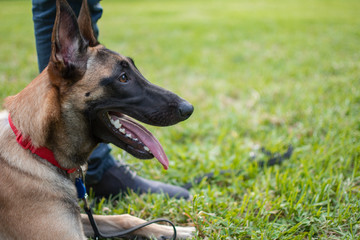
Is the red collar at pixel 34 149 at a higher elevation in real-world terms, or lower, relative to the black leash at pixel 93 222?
higher

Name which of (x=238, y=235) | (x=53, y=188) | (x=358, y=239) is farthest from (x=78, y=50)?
(x=358, y=239)

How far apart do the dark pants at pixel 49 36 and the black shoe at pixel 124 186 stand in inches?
2.7

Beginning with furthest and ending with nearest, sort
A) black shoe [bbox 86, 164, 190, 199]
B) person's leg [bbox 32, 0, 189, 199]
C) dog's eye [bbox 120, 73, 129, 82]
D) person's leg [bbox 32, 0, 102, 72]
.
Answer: black shoe [bbox 86, 164, 190, 199] < person's leg [bbox 32, 0, 189, 199] < person's leg [bbox 32, 0, 102, 72] < dog's eye [bbox 120, 73, 129, 82]

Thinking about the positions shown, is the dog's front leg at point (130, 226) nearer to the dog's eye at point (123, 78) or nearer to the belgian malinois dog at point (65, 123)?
the belgian malinois dog at point (65, 123)

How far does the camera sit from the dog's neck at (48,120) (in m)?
1.83

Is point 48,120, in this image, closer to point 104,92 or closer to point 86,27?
point 104,92

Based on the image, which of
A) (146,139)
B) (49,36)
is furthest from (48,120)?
(49,36)

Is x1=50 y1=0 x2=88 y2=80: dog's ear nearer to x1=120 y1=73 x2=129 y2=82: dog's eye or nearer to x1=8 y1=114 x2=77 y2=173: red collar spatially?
x1=120 y1=73 x2=129 y2=82: dog's eye

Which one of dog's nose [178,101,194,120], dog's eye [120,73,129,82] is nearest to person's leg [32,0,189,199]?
dog's eye [120,73,129,82]

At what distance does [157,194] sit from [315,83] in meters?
3.59

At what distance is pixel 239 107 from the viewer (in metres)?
4.51

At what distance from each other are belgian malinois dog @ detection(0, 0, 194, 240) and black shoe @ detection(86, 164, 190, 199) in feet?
2.17

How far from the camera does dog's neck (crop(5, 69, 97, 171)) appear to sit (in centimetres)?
183

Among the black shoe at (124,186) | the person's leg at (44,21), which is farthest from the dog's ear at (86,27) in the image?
the black shoe at (124,186)
